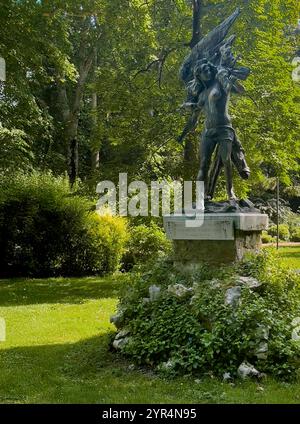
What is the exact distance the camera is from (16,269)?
53.2 feet

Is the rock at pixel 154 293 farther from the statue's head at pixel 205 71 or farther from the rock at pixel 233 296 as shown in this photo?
the statue's head at pixel 205 71

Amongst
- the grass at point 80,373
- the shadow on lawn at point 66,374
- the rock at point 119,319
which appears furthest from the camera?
the rock at point 119,319

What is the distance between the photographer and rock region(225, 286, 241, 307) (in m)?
6.08

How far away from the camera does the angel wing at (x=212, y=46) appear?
7.77m

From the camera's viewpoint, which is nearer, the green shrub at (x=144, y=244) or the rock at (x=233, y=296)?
the rock at (x=233, y=296)

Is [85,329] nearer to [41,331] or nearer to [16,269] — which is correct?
[41,331]

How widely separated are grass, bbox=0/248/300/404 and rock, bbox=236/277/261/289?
1.26 m

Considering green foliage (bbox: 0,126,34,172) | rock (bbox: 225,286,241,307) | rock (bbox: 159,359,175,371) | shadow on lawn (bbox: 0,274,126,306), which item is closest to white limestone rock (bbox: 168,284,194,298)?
rock (bbox: 225,286,241,307)

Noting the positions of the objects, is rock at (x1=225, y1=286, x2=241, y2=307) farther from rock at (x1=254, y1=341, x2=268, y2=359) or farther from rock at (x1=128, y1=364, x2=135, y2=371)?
rock at (x1=128, y1=364, x2=135, y2=371)

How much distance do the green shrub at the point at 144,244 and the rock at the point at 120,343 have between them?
8.47 metres

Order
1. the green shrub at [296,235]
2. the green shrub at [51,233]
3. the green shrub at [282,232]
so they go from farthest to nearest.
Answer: the green shrub at [296,235] → the green shrub at [282,232] → the green shrub at [51,233]

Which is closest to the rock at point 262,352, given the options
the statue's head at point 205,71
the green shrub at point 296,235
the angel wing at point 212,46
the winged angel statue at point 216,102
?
the winged angel statue at point 216,102
